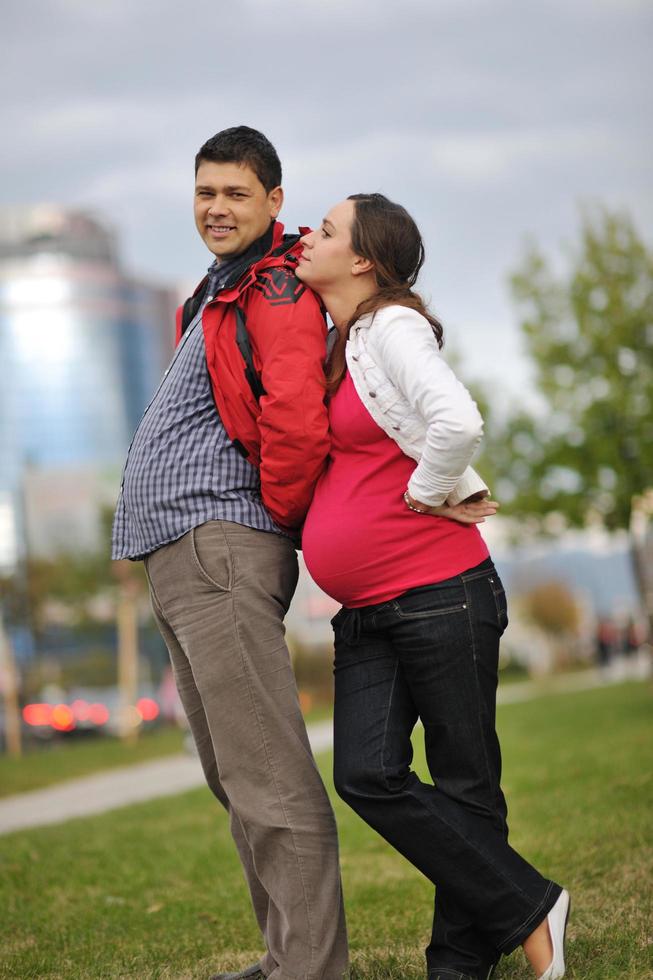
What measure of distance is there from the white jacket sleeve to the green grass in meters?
1.42

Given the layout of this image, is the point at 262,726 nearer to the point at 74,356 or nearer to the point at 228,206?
the point at 228,206

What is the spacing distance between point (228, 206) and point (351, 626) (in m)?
1.21

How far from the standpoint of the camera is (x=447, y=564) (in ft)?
10.8

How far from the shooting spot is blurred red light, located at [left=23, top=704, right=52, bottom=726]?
25.1 metres

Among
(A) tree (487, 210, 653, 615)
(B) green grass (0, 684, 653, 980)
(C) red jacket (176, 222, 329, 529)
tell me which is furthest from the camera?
(A) tree (487, 210, 653, 615)

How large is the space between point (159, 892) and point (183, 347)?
2958mm

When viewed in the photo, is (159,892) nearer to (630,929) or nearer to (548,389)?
(630,929)

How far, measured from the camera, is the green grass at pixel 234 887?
3961 millimetres


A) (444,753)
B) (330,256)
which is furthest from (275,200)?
(444,753)

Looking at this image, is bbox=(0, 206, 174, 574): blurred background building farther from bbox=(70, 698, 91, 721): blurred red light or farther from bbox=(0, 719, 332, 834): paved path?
bbox=(0, 719, 332, 834): paved path

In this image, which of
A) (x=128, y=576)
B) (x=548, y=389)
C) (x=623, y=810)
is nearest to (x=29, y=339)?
(x=128, y=576)

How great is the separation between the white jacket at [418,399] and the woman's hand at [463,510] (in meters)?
0.03

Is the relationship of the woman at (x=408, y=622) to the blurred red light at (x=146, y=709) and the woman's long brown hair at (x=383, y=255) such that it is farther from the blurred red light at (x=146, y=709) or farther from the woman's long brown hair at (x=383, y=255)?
the blurred red light at (x=146, y=709)

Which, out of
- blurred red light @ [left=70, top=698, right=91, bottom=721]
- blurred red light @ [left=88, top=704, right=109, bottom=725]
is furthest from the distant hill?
blurred red light @ [left=70, top=698, right=91, bottom=721]
